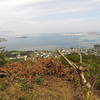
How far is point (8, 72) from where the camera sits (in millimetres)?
6371

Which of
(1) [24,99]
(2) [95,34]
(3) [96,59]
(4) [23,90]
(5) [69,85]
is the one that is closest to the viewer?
(1) [24,99]

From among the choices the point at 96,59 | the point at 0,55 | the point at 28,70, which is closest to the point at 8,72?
the point at 28,70

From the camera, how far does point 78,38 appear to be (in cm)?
589

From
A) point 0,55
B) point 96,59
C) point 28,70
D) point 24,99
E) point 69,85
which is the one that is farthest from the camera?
point 96,59

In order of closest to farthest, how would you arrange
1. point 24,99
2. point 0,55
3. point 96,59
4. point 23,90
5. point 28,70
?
point 24,99
point 23,90
point 28,70
point 0,55
point 96,59

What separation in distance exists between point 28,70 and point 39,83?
54 cm

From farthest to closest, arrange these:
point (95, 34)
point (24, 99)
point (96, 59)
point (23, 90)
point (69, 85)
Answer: point (96, 59) < point (95, 34) < point (69, 85) < point (23, 90) < point (24, 99)

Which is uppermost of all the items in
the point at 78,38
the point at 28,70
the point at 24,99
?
the point at 78,38

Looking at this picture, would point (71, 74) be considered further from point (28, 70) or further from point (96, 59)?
point (96, 59)

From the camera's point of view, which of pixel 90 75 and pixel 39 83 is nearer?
pixel 39 83

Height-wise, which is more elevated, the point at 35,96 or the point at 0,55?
the point at 0,55

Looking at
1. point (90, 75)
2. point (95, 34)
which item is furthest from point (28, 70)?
point (95, 34)

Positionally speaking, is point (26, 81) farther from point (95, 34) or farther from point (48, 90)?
point (95, 34)

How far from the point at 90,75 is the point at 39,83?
1551 mm
